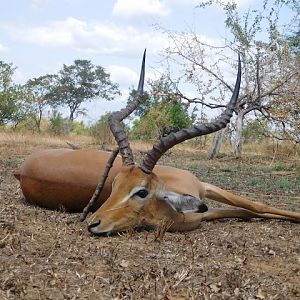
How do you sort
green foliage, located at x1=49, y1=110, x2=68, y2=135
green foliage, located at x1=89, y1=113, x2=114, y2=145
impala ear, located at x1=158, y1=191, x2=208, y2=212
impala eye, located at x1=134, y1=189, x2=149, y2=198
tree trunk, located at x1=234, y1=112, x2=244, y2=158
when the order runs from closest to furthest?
impala eye, located at x1=134, y1=189, x2=149, y2=198, impala ear, located at x1=158, y1=191, x2=208, y2=212, tree trunk, located at x1=234, y1=112, x2=244, y2=158, green foliage, located at x1=89, y1=113, x2=114, y2=145, green foliage, located at x1=49, y1=110, x2=68, y2=135

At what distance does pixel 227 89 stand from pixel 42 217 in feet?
56.1

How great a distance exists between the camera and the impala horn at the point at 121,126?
5.46 metres

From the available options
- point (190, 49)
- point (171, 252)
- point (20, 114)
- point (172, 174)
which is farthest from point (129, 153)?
point (20, 114)

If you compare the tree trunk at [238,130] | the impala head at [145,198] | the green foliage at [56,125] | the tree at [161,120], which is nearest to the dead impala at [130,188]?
the impala head at [145,198]

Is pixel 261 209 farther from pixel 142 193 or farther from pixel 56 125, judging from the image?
pixel 56 125

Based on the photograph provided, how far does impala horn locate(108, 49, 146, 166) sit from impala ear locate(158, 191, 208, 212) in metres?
0.50

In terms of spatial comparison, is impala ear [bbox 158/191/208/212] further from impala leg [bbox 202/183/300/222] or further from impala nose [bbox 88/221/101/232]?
impala leg [bbox 202/183/300/222]

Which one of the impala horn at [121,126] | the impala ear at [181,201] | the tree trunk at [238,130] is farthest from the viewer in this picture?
the tree trunk at [238,130]

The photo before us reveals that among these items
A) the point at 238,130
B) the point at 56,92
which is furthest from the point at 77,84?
the point at 238,130

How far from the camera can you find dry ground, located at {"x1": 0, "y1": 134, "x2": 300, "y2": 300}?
10.4 ft

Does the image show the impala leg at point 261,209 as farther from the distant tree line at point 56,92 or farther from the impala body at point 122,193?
the distant tree line at point 56,92

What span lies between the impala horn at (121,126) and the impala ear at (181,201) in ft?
1.64

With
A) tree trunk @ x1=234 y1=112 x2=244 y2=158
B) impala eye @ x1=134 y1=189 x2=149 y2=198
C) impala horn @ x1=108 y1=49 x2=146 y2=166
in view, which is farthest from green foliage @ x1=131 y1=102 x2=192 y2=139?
impala eye @ x1=134 y1=189 x2=149 y2=198

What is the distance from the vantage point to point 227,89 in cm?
2188
